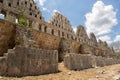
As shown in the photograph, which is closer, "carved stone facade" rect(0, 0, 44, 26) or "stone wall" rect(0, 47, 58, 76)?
"stone wall" rect(0, 47, 58, 76)

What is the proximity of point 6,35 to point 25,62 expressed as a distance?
400cm

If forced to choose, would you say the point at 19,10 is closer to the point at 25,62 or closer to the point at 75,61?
the point at 75,61

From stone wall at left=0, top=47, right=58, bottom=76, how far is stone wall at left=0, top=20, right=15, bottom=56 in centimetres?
322

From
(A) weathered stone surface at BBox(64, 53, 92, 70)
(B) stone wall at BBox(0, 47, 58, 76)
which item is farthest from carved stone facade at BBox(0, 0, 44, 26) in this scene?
(B) stone wall at BBox(0, 47, 58, 76)

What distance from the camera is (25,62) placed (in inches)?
255

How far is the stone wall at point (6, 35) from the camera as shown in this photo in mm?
9448

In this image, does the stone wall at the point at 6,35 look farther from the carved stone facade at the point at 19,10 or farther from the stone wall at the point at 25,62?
the carved stone facade at the point at 19,10

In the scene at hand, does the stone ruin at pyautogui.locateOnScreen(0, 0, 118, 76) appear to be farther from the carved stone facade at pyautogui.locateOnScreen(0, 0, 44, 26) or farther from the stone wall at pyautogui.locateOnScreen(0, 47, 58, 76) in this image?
the carved stone facade at pyautogui.locateOnScreen(0, 0, 44, 26)

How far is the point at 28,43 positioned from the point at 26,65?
11.8 feet

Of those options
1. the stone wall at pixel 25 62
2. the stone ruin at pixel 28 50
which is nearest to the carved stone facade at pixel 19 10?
the stone ruin at pixel 28 50

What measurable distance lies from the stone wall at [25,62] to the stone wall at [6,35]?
322cm

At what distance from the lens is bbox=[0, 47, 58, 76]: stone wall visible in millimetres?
6098

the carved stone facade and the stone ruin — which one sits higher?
the carved stone facade

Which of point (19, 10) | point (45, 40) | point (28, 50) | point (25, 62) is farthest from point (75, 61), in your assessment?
point (19, 10)
